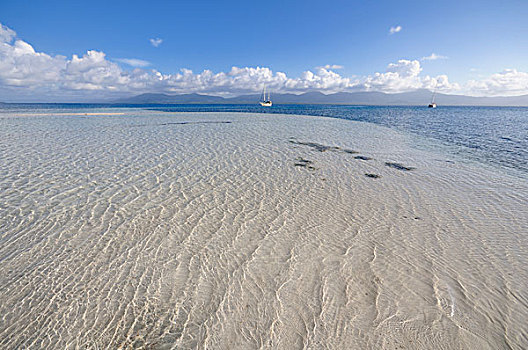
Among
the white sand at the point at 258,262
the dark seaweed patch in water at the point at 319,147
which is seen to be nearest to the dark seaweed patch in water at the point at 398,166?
the white sand at the point at 258,262

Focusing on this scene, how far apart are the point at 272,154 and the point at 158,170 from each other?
721 cm

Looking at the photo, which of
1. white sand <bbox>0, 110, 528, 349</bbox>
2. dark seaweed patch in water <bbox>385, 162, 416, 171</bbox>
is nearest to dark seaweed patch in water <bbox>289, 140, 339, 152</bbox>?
dark seaweed patch in water <bbox>385, 162, 416, 171</bbox>

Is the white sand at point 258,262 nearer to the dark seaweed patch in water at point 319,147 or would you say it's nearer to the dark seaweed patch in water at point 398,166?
the dark seaweed patch in water at point 398,166

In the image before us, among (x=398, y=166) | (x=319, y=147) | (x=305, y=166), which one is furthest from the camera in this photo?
(x=319, y=147)

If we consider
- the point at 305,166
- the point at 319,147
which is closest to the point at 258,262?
the point at 305,166

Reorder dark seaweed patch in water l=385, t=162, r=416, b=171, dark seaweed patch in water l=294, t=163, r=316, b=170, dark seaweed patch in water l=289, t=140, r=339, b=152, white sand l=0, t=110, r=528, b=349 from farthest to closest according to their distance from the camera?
dark seaweed patch in water l=289, t=140, r=339, b=152 < dark seaweed patch in water l=385, t=162, r=416, b=171 < dark seaweed patch in water l=294, t=163, r=316, b=170 < white sand l=0, t=110, r=528, b=349

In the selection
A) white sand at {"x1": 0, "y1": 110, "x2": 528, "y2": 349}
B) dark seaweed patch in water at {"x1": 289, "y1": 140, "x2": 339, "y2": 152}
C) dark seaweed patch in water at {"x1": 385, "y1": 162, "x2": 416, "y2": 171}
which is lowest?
dark seaweed patch in water at {"x1": 289, "y1": 140, "x2": 339, "y2": 152}

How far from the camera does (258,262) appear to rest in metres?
5.77

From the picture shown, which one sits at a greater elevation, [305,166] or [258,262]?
[258,262]

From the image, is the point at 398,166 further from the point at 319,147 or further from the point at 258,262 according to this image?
the point at 258,262

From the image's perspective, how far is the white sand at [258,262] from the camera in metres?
4.07

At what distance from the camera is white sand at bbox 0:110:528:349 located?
407 cm

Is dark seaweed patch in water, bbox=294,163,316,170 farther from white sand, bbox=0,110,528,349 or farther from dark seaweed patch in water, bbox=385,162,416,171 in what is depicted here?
dark seaweed patch in water, bbox=385,162,416,171

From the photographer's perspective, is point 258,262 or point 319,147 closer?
point 258,262
